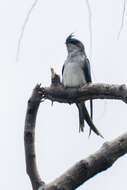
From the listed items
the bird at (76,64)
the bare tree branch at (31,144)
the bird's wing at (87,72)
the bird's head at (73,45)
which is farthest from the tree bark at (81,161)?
the bird's head at (73,45)

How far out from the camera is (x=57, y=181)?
169 cm

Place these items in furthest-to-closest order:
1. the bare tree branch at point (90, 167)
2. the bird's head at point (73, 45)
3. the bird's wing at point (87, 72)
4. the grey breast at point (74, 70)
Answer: the bird's head at point (73, 45) < the bird's wing at point (87, 72) < the grey breast at point (74, 70) < the bare tree branch at point (90, 167)

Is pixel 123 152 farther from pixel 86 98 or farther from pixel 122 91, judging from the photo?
pixel 86 98

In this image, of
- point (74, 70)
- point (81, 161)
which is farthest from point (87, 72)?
point (81, 161)

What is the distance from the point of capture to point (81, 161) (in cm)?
Result: 169

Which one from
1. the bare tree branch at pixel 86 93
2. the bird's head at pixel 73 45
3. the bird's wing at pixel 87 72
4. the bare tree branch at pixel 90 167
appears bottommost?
the bare tree branch at pixel 90 167

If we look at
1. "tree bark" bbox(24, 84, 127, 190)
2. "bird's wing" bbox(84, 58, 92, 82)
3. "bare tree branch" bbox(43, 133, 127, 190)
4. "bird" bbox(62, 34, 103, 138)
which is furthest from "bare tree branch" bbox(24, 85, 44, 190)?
"bird's wing" bbox(84, 58, 92, 82)

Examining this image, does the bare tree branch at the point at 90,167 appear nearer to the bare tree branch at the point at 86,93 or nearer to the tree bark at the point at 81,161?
the tree bark at the point at 81,161

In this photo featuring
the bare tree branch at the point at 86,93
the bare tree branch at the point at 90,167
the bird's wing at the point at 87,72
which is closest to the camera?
the bare tree branch at the point at 90,167

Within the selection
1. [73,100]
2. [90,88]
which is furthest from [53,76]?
[90,88]

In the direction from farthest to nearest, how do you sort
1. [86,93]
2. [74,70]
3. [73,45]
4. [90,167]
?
[73,45] → [74,70] → [86,93] → [90,167]

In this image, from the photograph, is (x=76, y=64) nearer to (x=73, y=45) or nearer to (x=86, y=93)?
(x=73, y=45)

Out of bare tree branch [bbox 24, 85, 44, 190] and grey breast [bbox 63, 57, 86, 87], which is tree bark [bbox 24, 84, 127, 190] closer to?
bare tree branch [bbox 24, 85, 44, 190]

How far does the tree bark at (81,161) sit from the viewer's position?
5.50ft
